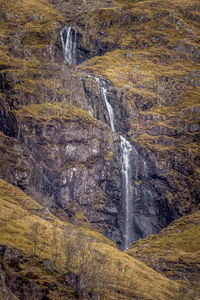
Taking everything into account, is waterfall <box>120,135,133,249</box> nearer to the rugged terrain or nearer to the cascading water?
the cascading water

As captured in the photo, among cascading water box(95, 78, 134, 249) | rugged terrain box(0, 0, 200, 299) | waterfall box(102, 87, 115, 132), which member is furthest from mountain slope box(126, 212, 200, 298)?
waterfall box(102, 87, 115, 132)

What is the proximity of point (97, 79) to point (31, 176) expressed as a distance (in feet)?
218

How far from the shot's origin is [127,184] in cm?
15775

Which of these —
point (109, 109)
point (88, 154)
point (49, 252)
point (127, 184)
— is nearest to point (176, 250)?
point (127, 184)

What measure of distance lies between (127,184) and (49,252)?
5789 centimetres

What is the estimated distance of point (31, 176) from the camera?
474 feet

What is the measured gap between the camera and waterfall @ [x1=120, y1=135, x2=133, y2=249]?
15135 cm

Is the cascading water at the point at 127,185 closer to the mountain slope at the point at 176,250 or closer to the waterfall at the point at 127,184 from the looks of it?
the waterfall at the point at 127,184

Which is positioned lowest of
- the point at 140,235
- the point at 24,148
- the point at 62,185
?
the point at 140,235

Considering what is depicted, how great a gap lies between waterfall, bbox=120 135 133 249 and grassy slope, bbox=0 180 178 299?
1337cm

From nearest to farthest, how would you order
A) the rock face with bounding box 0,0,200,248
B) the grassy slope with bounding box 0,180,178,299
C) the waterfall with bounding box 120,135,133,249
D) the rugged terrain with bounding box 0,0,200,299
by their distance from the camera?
the grassy slope with bounding box 0,180,178,299, the rugged terrain with bounding box 0,0,200,299, the rock face with bounding box 0,0,200,248, the waterfall with bounding box 120,135,133,249

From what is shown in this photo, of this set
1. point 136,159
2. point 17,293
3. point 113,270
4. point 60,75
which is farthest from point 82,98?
point 17,293

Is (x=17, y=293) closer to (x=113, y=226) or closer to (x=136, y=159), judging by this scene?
(x=113, y=226)

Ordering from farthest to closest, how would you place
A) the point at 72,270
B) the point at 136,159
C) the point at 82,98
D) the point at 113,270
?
the point at 82,98, the point at 136,159, the point at 113,270, the point at 72,270
